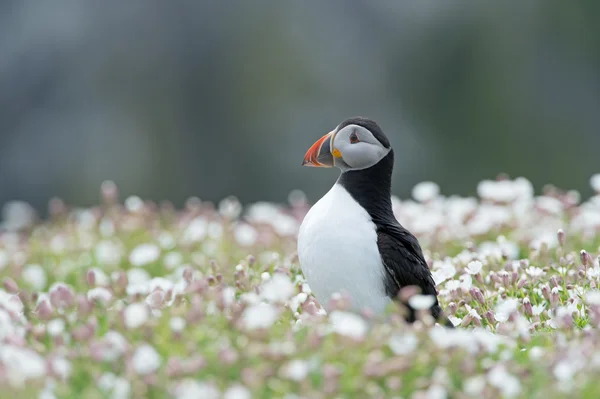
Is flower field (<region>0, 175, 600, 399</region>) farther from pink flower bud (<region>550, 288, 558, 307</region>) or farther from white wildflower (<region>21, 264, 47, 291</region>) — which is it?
white wildflower (<region>21, 264, 47, 291</region>)

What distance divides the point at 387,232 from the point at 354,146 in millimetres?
493

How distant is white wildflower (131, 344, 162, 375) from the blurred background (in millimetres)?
11025

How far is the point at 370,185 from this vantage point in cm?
486

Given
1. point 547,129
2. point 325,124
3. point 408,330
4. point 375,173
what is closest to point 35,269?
point 375,173

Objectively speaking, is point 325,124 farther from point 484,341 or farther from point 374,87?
point 484,341

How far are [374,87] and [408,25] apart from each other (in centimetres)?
121

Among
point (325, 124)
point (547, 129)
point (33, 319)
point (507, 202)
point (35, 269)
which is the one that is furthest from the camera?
point (547, 129)

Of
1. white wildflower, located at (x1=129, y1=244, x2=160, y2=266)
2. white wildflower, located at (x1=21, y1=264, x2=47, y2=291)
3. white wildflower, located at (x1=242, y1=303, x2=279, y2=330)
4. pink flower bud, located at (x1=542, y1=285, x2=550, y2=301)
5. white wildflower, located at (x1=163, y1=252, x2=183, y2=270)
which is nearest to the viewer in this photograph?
white wildflower, located at (x1=242, y1=303, x2=279, y2=330)

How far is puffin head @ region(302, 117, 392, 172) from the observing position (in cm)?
480

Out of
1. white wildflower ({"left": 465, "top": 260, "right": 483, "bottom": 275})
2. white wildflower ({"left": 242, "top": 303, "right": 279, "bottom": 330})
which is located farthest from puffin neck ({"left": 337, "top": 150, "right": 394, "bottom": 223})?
white wildflower ({"left": 242, "top": 303, "right": 279, "bottom": 330})

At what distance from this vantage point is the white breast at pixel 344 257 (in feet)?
15.0

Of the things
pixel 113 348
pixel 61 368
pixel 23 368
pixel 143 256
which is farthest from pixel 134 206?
pixel 23 368

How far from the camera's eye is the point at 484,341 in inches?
149

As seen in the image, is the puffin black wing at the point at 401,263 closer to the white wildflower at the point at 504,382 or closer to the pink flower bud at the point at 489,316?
the pink flower bud at the point at 489,316
